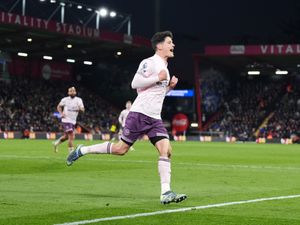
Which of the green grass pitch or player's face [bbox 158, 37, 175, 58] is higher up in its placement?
player's face [bbox 158, 37, 175, 58]

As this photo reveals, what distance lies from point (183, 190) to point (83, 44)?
55.9 meters

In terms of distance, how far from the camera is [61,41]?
63.7 metres

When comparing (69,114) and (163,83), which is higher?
(69,114)

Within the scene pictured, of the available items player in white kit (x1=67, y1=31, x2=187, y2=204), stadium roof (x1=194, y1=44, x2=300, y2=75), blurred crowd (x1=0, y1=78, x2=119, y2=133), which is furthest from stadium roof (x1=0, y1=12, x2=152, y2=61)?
player in white kit (x1=67, y1=31, x2=187, y2=204)

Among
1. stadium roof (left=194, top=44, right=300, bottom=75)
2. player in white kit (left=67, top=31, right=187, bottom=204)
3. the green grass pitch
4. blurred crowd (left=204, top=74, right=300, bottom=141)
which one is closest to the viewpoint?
the green grass pitch

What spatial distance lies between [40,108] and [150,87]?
5647 centimetres

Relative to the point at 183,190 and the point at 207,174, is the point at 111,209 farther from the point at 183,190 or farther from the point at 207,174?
the point at 207,174

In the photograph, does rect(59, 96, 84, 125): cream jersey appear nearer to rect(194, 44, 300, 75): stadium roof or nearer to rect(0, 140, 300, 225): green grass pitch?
rect(0, 140, 300, 225): green grass pitch

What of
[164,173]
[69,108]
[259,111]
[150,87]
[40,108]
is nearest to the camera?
[164,173]

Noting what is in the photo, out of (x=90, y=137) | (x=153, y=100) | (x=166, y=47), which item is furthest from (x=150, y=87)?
Result: (x=90, y=137)

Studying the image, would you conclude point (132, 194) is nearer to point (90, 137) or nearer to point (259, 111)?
point (90, 137)

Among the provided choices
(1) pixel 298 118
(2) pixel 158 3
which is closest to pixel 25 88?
(2) pixel 158 3

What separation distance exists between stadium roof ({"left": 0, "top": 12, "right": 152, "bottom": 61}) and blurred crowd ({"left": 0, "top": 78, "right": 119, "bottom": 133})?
3.51m

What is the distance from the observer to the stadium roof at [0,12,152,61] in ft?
182
